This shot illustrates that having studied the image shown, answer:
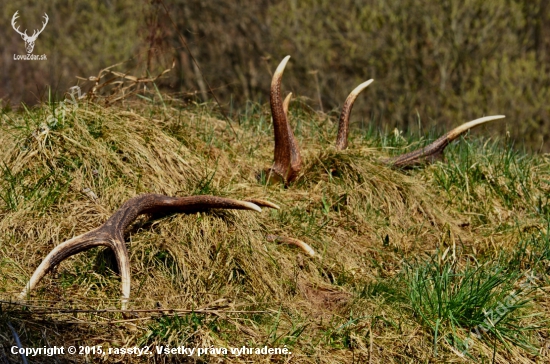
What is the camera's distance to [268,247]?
156 inches

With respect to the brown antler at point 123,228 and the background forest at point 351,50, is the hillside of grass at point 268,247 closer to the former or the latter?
the brown antler at point 123,228

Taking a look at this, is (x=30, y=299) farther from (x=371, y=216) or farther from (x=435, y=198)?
(x=435, y=198)

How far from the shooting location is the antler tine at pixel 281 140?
15.3 ft

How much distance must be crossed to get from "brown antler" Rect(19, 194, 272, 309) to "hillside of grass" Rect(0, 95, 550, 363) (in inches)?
3.6

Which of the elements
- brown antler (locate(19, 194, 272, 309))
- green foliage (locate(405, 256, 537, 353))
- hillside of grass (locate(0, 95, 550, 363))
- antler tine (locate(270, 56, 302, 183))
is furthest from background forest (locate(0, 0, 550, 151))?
green foliage (locate(405, 256, 537, 353))

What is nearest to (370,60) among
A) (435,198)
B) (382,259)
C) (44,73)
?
(44,73)

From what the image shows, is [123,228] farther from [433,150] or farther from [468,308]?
[433,150]

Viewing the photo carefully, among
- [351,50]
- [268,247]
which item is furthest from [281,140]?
[351,50]

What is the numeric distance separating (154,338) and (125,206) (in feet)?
2.43

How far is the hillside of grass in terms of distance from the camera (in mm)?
3377

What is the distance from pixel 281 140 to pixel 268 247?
0.91 m

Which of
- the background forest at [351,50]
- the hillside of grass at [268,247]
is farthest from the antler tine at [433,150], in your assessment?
the background forest at [351,50]

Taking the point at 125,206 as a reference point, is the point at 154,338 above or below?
below

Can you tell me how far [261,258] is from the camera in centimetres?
383
